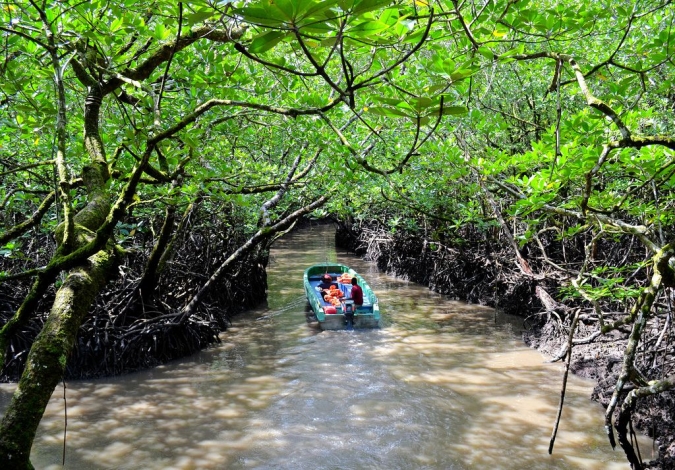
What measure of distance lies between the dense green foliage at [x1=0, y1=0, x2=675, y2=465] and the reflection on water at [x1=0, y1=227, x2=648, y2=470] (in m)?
1.46

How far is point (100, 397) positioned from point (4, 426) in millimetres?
5690

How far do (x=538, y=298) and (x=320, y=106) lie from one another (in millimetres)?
6901

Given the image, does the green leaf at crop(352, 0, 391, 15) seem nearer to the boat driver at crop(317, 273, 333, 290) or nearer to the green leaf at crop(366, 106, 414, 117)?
the green leaf at crop(366, 106, 414, 117)

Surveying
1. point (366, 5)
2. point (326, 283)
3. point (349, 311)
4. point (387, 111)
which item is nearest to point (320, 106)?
point (387, 111)

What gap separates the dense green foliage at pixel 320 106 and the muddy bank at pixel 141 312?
1.15ft

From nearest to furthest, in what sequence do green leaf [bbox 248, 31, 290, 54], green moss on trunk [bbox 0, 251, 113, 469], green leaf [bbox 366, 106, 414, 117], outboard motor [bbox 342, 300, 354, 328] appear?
green leaf [bbox 248, 31, 290, 54], green leaf [bbox 366, 106, 414, 117], green moss on trunk [bbox 0, 251, 113, 469], outboard motor [bbox 342, 300, 354, 328]

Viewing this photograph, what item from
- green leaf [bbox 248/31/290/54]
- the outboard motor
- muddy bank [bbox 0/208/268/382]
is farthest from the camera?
the outboard motor

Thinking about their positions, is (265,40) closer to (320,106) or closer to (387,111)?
(387,111)

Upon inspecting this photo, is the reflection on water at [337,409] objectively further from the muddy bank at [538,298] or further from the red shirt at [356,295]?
the red shirt at [356,295]

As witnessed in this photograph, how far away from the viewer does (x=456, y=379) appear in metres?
7.10

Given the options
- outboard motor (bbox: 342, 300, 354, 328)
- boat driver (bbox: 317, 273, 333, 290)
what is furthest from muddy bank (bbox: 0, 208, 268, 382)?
boat driver (bbox: 317, 273, 333, 290)

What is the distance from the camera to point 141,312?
7871 millimetres

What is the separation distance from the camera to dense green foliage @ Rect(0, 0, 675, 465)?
1532mm

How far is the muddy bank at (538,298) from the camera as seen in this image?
512 centimetres
